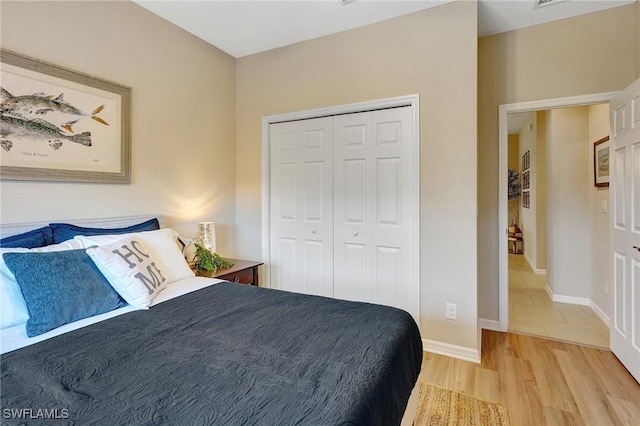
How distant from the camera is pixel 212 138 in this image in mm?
3148

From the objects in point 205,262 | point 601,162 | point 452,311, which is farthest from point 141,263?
point 601,162

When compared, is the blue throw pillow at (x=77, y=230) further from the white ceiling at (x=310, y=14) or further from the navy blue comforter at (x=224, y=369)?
the white ceiling at (x=310, y=14)

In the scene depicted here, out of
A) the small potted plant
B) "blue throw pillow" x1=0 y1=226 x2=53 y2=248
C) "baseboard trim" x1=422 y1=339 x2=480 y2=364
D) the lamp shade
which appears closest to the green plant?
the small potted plant

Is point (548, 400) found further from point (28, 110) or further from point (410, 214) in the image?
point (28, 110)

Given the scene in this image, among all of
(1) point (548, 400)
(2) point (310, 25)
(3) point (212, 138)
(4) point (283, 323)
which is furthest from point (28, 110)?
(1) point (548, 400)

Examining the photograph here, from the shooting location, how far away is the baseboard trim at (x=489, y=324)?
2.96 m

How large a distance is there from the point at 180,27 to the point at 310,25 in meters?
1.15

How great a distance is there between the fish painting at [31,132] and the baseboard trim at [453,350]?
117 inches

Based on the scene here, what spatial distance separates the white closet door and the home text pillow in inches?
47.7

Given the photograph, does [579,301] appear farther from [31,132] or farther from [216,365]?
[31,132]

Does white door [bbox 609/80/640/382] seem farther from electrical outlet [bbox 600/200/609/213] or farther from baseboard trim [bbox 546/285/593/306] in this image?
baseboard trim [bbox 546/285/593/306]

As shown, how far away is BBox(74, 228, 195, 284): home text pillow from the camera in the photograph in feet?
6.50

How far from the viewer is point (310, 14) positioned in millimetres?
2627

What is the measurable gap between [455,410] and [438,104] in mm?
2137
